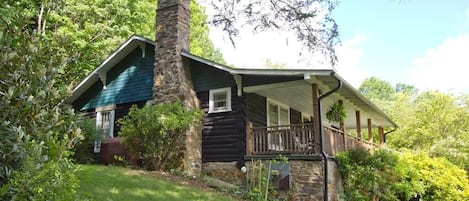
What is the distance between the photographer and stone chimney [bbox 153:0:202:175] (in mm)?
13538

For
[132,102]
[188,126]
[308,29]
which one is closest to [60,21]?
[132,102]

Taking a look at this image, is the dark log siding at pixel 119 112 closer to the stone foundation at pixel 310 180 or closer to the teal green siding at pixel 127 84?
the teal green siding at pixel 127 84

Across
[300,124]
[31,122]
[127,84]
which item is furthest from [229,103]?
[31,122]

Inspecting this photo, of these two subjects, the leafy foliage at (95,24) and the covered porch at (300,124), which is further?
the leafy foliage at (95,24)

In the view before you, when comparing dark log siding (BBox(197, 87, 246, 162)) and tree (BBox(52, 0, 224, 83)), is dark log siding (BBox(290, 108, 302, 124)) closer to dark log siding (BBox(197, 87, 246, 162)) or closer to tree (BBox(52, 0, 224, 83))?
dark log siding (BBox(197, 87, 246, 162))

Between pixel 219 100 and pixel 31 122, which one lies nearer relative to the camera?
pixel 31 122

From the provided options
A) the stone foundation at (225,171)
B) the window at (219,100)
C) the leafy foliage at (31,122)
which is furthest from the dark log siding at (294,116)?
the leafy foliage at (31,122)

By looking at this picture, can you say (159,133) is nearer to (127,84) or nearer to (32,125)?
(127,84)

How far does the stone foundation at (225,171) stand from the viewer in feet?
41.5

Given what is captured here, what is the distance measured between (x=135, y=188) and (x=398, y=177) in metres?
8.06

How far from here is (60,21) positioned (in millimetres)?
21625

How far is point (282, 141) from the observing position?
1265 cm

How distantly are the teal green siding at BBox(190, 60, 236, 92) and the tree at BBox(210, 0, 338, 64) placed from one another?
242cm

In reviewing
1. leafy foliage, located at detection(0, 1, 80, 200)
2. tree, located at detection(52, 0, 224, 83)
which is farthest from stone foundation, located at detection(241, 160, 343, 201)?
tree, located at detection(52, 0, 224, 83)
